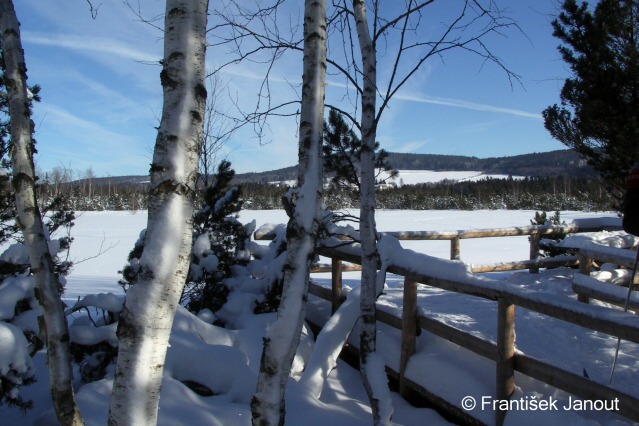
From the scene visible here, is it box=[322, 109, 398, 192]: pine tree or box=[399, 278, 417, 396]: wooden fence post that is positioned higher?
box=[322, 109, 398, 192]: pine tree

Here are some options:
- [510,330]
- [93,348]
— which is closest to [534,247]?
[510,330]

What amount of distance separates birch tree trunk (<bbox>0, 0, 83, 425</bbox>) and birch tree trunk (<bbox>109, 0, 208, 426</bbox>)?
1.19m

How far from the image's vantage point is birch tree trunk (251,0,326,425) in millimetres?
1752

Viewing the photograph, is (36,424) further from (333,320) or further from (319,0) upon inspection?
(319,0)

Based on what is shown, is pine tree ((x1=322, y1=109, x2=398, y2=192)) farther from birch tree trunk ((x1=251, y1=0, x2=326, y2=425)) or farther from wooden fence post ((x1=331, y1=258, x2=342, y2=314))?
birch tree trunk ((x1=251, y1=0, x2=326, y2=425))

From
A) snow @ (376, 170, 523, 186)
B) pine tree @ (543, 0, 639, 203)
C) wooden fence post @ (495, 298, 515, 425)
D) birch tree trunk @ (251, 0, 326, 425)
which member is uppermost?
snow @ (376, 170, 523, 186)

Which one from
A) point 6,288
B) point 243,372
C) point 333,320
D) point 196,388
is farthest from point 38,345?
point 333,320

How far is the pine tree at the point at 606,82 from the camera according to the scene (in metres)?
5.30

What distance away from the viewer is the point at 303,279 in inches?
72.9

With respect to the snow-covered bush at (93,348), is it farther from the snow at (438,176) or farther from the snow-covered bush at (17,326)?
the snow at (438,176)

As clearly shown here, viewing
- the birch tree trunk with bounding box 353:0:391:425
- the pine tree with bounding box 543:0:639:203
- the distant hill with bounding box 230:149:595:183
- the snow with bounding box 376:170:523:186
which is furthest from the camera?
the distant hill with bounding box 230:149:595:183

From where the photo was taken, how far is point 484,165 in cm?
11481

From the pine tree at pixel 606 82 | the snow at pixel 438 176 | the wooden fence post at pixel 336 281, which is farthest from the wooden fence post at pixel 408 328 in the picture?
the snow at pixel 438 176

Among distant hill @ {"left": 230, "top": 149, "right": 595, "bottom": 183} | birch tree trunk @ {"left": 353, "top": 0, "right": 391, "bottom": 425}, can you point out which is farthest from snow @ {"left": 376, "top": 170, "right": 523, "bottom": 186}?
birch tree trunk @ {"left": 353, "top": 0, "right": 391, "bottom": 425}
